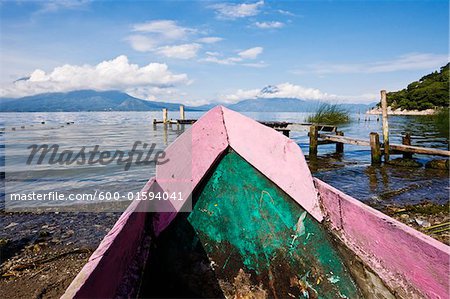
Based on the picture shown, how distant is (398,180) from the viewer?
29.1ft

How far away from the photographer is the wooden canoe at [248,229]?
219 centimetres

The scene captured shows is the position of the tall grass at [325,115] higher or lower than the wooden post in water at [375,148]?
higher

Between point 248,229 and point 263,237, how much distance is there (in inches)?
5.6

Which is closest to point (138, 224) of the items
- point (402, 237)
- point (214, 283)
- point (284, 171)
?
point (214, 283)

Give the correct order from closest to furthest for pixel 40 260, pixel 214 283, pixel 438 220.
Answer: pixel 214 283
pixel 40 260
pixel 438 220

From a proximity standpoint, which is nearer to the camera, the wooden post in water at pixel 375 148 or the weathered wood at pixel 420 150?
the weathered wood at pixel 420 150

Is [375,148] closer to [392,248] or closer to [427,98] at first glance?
[392,248]

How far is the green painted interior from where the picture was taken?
2.32 meters

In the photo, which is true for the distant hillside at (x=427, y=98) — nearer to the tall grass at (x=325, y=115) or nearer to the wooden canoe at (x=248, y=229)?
the tall grass at (x=325, y=115)

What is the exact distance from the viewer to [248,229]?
2518mm

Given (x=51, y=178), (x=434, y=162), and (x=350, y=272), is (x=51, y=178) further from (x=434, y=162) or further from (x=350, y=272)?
(x=434, y=162)

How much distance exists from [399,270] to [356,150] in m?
15.4

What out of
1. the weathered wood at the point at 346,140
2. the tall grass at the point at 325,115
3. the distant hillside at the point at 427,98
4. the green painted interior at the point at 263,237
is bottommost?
the green painted interior at the point at 263,237

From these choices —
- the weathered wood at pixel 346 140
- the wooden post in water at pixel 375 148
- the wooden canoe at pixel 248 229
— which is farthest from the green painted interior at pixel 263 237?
the weathered wood at pixel 346 140
